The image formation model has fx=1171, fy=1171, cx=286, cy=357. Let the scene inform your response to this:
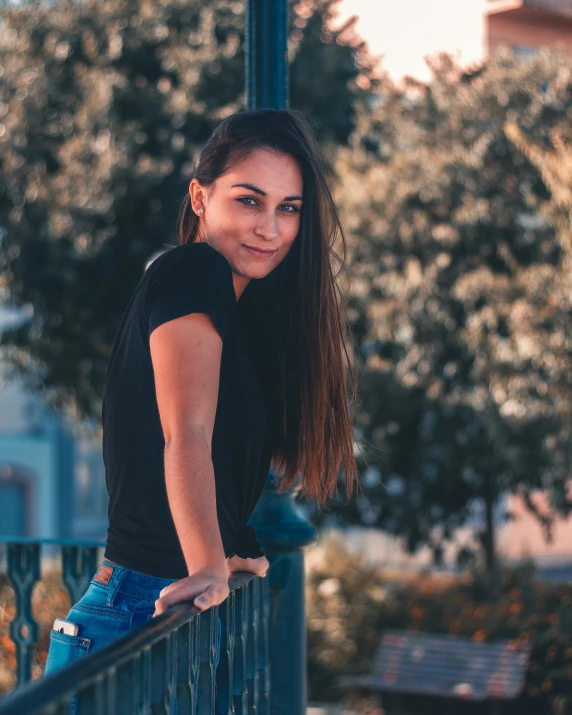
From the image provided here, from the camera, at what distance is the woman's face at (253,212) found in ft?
8.27

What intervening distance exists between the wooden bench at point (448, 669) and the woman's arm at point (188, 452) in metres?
6.06

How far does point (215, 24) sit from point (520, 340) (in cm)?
445

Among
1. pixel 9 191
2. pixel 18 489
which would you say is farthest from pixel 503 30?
pixel 18 489

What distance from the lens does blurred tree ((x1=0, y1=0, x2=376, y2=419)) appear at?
35.0 feet

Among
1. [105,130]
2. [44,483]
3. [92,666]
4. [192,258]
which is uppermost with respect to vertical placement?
[105,130]

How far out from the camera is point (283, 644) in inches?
147

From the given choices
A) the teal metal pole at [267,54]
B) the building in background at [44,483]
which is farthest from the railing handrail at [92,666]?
the building in background at [44,483]

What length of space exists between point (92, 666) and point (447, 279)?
27.5 feet

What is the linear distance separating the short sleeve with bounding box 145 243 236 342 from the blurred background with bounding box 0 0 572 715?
5.95 metres

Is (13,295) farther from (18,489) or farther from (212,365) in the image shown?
(18,489)

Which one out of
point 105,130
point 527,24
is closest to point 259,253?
point 105,130

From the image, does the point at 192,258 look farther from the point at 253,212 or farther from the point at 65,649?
the point at 65,649

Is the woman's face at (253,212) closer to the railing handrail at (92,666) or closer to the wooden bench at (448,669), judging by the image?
the railing handrail at (92,666)

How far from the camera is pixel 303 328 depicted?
8.77 ft
